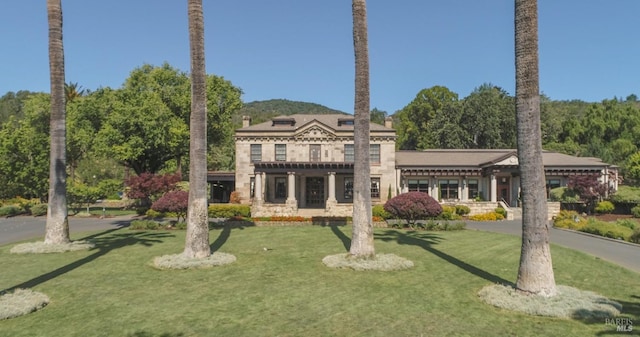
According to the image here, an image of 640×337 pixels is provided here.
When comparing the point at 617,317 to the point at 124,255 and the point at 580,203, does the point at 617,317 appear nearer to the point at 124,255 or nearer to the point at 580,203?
the point at 124,255

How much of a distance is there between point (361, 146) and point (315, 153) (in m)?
27.0

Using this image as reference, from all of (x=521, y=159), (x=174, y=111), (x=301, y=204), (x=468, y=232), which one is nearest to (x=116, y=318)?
(x=521, y=159)

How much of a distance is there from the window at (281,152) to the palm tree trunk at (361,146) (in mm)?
27166

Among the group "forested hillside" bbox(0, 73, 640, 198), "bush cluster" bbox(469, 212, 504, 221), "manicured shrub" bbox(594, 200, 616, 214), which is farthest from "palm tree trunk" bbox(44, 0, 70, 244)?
"manicured shrub" bbox(594, 200, 616, 214)

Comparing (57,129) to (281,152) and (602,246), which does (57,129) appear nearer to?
(281,152)

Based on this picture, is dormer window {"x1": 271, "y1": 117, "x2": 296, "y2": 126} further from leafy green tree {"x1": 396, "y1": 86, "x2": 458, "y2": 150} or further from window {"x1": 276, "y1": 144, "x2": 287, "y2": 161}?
leafy green tree {"x1": 396, "y1": 86, "x2": 458, "y2": 150}

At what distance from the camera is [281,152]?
40.9 m

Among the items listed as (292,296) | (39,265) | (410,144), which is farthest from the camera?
(410,144)

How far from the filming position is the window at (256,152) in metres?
41.0

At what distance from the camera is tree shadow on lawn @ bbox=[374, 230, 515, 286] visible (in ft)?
38.4

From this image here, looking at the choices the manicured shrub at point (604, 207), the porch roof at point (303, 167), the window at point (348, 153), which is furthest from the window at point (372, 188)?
the manicured shrub at point (604, 207)

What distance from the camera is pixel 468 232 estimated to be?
23.0 m

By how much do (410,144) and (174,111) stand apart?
47.3 metres

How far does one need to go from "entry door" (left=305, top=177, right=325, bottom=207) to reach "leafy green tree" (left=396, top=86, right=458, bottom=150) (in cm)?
3699
